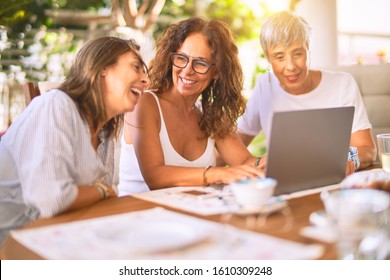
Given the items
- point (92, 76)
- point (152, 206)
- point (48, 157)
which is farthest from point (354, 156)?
point (48, 157)

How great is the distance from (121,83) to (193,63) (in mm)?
498

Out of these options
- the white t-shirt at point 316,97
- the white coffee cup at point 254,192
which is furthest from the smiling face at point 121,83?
the white t-shirt at point 316,97

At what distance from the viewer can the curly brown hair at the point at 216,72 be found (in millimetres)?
2033

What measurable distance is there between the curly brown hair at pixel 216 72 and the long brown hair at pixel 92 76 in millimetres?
481

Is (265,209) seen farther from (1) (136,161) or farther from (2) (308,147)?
(1) (136,161)

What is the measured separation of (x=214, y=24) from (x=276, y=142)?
94 cm

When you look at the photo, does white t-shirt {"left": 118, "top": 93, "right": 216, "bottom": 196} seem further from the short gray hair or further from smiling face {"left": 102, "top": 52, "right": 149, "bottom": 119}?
the short gray hair

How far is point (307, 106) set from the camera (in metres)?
2.42

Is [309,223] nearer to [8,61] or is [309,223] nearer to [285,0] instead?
[285,0]

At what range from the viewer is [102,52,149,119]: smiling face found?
1.56m

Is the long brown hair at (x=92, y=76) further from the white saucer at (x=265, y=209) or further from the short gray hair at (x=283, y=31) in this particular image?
the short gray hair at (x=283, y=31)

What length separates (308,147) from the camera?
1375 mm

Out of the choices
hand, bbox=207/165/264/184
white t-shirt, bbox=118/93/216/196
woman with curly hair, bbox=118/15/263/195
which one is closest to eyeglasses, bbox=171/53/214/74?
woman with curly hair, bbox=118/15/263/195
